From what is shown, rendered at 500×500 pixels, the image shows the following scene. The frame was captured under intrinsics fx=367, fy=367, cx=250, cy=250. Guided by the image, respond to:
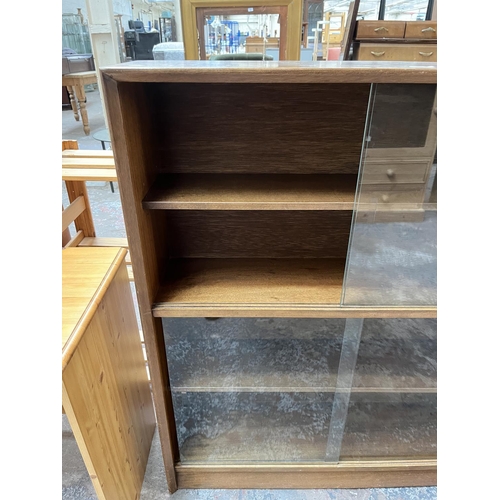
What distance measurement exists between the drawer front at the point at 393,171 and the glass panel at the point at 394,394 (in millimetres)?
488

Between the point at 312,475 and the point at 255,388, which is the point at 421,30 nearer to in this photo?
the point at 255,388

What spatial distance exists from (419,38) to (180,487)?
8.20 feet

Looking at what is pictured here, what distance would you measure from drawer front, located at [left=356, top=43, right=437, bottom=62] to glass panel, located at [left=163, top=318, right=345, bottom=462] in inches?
67.4

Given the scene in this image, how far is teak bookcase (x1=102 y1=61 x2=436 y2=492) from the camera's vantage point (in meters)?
0.75

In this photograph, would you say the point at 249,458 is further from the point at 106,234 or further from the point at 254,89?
the point at 106,234

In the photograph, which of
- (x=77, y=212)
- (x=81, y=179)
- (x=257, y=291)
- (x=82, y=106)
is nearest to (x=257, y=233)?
(x=257, y=291)

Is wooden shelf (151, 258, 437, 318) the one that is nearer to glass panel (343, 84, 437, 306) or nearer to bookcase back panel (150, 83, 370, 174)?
glass panel (343, 84, 437, 306)

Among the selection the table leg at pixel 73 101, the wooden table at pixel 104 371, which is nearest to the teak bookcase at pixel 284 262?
the wooden table at pixel 104 371

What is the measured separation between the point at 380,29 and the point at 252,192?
5.97 ft

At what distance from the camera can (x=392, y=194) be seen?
827 mm

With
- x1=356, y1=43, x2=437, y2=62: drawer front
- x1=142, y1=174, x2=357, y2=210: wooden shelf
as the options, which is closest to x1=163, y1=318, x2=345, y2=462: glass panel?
x1=142, y1=174, x2=357, y2=210: wooden shelf

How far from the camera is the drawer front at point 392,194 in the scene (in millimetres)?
804

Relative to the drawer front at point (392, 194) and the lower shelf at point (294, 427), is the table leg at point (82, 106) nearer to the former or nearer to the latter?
the lower shelf at point (294, 427)
